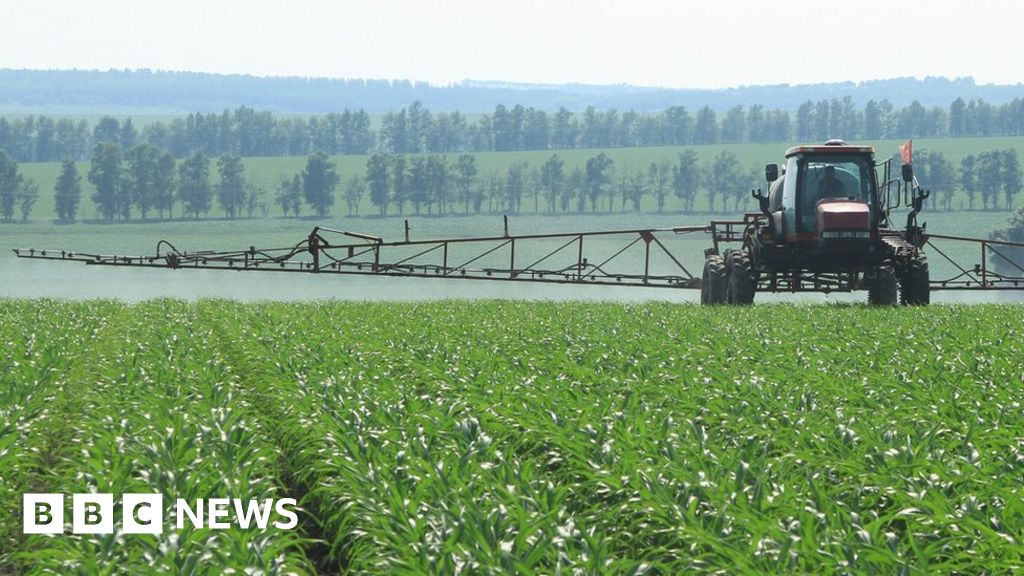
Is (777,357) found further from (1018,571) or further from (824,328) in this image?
(1018,571)

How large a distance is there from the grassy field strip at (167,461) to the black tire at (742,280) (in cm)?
1289

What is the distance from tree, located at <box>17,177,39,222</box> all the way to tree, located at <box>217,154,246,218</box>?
22445 mm

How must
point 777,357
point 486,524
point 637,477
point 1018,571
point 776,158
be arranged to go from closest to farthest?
point 1018,571, point 486,524, point 637,477, point 777,357, point 776,158

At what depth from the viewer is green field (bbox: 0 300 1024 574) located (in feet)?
20.0

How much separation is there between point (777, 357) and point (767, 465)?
21.0 ft

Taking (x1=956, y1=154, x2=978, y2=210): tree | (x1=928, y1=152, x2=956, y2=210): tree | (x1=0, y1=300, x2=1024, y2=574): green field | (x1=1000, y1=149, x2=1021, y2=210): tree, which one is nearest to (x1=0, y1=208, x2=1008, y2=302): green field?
(x1=956, y1=154, x2=978, y2=210): tree

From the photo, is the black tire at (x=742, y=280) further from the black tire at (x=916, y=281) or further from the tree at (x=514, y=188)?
the tree at (x=514, y=188)

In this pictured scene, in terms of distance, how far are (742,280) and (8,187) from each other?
146818 mm

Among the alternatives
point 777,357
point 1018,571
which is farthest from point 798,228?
point 1018,571

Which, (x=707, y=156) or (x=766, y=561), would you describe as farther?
(x=707, y=156)

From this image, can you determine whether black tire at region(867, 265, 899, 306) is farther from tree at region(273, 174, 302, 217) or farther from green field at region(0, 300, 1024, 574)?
tree at region(273, 174, 302, 217)

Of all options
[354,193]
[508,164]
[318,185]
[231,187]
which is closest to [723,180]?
[508,164]

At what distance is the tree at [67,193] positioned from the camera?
513 ft

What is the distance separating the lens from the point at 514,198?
17100cm
